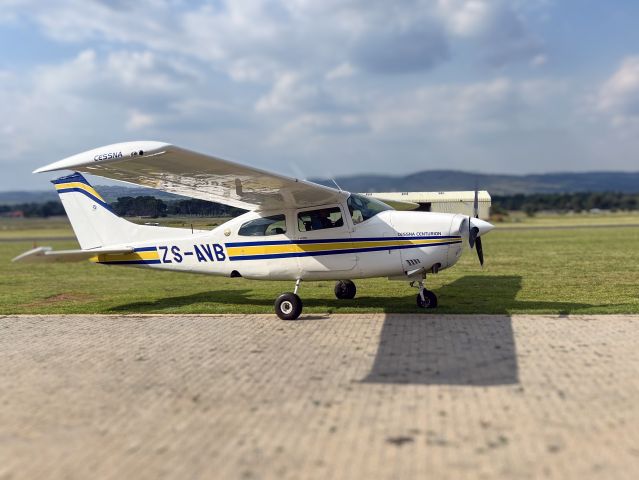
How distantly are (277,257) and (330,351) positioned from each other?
366cm

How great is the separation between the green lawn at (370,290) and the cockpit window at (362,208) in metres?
1.86

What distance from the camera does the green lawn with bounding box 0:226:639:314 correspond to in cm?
1181

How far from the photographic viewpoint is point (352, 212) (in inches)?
437

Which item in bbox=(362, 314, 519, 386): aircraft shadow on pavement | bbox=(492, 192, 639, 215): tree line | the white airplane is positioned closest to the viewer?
bbox=(362, 314, 519, 386): aircraft shadow on pavement

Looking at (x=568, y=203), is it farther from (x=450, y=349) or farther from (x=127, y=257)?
(x=450, y=349)

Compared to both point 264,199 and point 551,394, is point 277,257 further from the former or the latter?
point 551,394

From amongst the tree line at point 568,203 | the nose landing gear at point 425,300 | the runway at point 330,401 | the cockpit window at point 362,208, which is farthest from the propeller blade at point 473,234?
the tree line at point 568,203

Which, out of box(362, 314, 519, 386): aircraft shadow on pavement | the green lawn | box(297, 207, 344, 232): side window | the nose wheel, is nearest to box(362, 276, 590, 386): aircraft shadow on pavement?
box(362, 314, 519, 386): aircraft shadow on pavement

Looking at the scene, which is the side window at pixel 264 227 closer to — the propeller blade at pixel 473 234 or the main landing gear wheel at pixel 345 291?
the main landing gear wheel at pixel 345 291

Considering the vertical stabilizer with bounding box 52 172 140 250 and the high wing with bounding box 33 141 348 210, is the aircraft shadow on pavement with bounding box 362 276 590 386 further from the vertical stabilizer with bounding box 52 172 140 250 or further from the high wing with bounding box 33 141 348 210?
the vertical stabilizer with bounding box 52 172 140 250

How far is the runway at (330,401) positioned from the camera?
4559 millimetres

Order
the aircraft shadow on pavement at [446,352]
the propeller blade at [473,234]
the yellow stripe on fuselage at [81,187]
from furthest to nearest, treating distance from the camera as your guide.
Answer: the yellow stripe on fuselage at [81,187]
the propeller blade at [473,234]
the aircraft shadow on pavement at [446,352]

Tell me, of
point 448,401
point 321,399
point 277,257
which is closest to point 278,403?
point 321,399

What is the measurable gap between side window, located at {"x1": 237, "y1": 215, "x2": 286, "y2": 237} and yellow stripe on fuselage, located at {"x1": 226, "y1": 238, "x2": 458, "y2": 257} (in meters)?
0.26
